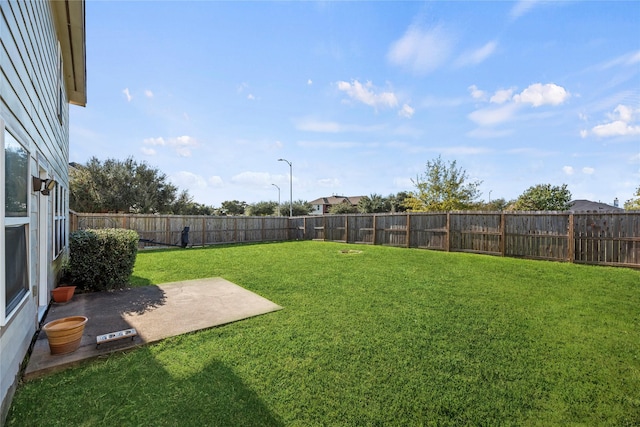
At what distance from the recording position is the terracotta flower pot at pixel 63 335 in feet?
9.18

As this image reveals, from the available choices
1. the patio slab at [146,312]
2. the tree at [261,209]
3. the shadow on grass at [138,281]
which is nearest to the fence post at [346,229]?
the patio slab at [146,312]

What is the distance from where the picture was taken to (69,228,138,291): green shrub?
207 inches

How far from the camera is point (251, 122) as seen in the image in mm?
13570

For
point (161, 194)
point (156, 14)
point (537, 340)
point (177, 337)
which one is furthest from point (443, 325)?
point (161, 194)

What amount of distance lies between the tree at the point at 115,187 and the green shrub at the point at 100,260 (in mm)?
20503

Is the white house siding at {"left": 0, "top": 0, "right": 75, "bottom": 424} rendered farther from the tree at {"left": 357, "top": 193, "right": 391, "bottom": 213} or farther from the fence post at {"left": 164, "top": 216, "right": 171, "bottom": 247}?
the tree at {"left": 357, "top": 193, "right": 391, "bottom": 213}

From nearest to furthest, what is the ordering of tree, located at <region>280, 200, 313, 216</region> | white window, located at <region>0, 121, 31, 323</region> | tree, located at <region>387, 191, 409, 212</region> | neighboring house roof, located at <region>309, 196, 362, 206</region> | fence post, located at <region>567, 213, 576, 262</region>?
white window, located at <region>0, 121, 31, 323</region> < fence post, located at <region>567, 213, 576, 262</region> < tree, located at <region>387, 191, 409, 212</region> < tree, located at <region>280, 200, 313, 216</region> < neighboring house roof, located at <region>309, 196, 362, 206</region>

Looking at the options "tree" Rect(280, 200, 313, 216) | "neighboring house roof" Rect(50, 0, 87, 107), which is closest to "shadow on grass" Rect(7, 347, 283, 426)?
"neighboring house roof" Rect(50, 0, 87, 107)

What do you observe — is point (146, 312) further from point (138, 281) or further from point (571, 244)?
point (571, 244)

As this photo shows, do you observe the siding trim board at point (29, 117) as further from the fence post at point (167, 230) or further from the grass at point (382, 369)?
the fence post at point (167, 230)

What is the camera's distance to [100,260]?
5340mm

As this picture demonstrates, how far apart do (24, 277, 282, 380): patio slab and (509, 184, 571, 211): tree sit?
26.3 meters

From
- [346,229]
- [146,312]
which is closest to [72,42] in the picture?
[146,312]

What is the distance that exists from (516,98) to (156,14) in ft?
41.8
